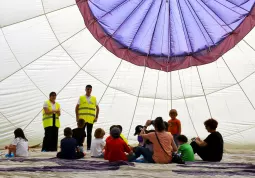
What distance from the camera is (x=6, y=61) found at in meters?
10.9

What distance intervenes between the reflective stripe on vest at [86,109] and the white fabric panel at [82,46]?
1.28 m

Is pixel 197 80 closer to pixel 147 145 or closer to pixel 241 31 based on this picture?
pixel 241 31

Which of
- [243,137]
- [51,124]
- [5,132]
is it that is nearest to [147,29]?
[51,124]

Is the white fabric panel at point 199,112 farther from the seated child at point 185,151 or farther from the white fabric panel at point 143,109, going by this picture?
the seated child at point 185,151

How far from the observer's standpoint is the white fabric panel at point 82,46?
11.1 m

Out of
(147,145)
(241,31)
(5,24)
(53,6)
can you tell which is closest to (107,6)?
(53,6)

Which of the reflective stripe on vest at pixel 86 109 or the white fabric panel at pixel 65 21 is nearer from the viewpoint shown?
the reflective stripe on vest at pixel 86 109

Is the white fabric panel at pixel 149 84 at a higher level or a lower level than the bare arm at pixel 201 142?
higher

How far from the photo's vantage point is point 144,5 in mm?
11195

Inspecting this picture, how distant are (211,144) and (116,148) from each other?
5.14 feet

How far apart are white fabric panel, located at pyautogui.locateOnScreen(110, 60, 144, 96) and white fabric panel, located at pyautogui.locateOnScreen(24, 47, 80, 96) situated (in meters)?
0.96

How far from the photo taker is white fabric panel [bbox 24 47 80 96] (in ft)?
36.2

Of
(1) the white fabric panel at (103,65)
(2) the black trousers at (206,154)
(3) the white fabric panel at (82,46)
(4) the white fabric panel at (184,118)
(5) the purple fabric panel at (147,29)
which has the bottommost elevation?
(2) the black trousers at (206,154)

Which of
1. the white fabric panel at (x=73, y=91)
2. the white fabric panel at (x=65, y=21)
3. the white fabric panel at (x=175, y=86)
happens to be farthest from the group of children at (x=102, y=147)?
the white fabric panel at (x=175, y=86)
